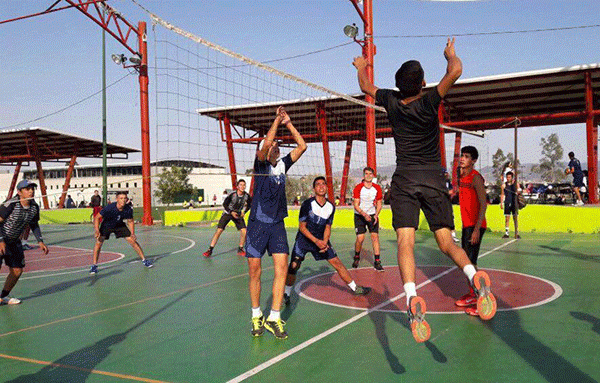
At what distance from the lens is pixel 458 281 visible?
7688mm

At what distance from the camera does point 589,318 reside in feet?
17.4

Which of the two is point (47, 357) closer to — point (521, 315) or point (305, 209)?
point (305, 209)

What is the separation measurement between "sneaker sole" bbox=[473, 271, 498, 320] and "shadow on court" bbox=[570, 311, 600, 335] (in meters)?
1.98

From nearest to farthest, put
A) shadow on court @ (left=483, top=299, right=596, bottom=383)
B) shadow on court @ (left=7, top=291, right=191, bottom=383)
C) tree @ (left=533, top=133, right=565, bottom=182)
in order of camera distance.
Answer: shadow on court @ (left=483, top=299, right=596, bottom=383)
shadow on court @ (left=7, top=291, right=191, bottom=383)
tree @ (left=533, top=133, right=565, bottom=182)

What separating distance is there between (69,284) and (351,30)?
36.7ft

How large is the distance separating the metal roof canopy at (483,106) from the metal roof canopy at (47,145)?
16.3 metres

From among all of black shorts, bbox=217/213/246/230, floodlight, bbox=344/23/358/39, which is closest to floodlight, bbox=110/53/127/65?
floodlight, bbox=344/23/358/39

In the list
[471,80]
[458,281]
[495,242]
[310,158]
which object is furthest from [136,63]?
[458,281]

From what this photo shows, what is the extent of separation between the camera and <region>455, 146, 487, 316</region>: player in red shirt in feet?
19.3

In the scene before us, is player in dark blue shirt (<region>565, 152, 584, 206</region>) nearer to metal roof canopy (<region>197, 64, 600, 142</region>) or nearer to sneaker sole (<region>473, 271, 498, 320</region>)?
metal roof canopy (<region>197, 64, 600, 142</region>)

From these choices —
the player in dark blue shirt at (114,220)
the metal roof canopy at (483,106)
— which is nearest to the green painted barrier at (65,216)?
the metal roof canopy at (483,106)

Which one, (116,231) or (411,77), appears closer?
(411,77)

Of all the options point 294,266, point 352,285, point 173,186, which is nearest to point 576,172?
point 352,285

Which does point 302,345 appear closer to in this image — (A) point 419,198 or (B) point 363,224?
(A) point 419,198
